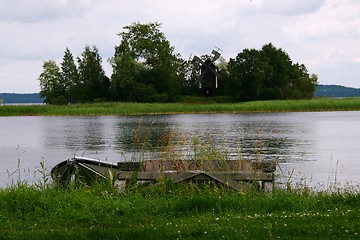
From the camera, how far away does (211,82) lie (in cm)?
10038

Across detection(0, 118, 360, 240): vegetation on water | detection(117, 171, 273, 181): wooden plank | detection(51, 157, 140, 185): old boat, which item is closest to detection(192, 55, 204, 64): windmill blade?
detection(51, 157, 140, 185): old boat

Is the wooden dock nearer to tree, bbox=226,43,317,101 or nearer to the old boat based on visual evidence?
the old boat

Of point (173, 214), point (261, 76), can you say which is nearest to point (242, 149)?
point (173, 214)

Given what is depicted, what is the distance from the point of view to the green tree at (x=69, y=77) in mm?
112125

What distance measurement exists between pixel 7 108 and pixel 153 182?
73.2 meters

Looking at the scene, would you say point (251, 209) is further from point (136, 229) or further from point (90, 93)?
point (90, 93)

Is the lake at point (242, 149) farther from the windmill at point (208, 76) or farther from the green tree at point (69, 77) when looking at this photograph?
the green tree at point (69, 77)

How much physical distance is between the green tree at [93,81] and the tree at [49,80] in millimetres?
15068

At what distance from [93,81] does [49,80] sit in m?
24.1

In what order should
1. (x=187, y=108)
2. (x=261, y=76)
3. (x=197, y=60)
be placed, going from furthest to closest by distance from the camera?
1. (x=197, y=60)
2. (x=261, y=76)
3. (x=187, y=108)

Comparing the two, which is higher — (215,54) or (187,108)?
(215,54)

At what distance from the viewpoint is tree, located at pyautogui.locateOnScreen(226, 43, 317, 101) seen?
Result: 9662cm

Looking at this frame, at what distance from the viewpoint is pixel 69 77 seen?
12156 centimetres

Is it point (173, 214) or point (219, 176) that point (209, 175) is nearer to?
point (219, 176)
